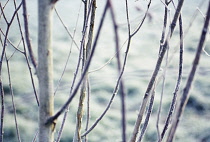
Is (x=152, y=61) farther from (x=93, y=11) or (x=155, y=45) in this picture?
(x=93, y=11)

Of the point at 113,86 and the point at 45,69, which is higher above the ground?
the point at 45,69

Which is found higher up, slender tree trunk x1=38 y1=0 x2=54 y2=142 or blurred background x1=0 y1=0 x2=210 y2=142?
slender tree trunk x1=38 y1=0 x2=54 y2=142

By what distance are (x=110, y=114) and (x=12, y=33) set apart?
51.5 inches

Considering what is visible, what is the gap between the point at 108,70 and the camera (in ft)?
7.88

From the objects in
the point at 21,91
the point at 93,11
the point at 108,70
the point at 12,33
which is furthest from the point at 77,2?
the point at 93,11

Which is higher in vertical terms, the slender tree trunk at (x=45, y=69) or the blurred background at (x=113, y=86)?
the slender tree trunk at (x=45, y=69)

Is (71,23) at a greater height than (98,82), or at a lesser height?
greater

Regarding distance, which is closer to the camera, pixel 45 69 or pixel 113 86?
pixel 45 69

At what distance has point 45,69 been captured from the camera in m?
0.44

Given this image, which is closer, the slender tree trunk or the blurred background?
the slender tree trunk

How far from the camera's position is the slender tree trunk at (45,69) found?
419mm

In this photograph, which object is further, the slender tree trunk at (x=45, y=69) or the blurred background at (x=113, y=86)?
the blurred background at (x=113, y=86)

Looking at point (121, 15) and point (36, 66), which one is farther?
point (121, 15)

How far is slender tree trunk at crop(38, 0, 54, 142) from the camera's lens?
419 millimetres
